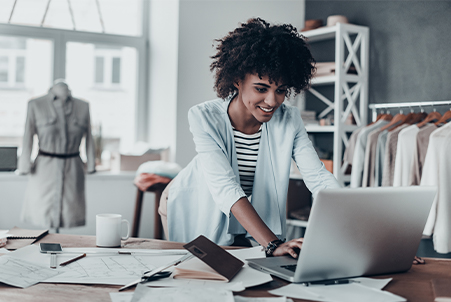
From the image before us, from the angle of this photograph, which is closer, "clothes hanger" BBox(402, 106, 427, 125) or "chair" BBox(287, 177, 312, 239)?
"clothes hanger" BBox(402, 106, 427, 125)

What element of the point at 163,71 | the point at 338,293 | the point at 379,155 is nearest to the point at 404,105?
Result: the point at 379,155

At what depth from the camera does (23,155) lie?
327 cm

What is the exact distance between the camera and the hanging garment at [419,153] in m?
2.80

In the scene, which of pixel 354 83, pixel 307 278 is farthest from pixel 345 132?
pixel 307 278

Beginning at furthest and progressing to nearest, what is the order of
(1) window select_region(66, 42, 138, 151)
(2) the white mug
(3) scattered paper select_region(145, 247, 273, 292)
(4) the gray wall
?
(1) window select_region(66, 42, 138, 151), (4) the gray wall, (2) the white mug, (3) scattered paper select_region(145, 247, 273, 292)

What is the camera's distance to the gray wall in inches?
127

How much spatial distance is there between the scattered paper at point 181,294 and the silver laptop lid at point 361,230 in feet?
0.64

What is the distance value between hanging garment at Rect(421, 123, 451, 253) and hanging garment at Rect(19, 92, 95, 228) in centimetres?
242

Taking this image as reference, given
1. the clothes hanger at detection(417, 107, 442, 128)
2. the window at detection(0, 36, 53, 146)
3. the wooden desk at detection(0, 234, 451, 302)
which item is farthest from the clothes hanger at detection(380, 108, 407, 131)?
the window at detection(0, 36, 53, 146)

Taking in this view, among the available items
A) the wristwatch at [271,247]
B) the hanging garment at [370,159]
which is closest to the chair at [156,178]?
the hanging garment at [370,159]

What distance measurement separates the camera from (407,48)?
349cm

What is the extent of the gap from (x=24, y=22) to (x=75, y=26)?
0.45 metres

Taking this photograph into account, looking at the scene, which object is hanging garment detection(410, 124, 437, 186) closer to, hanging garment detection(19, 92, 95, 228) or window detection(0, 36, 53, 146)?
hanging garment detection(19, 92, 95, 228)

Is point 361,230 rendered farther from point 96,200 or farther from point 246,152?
point 96,200
